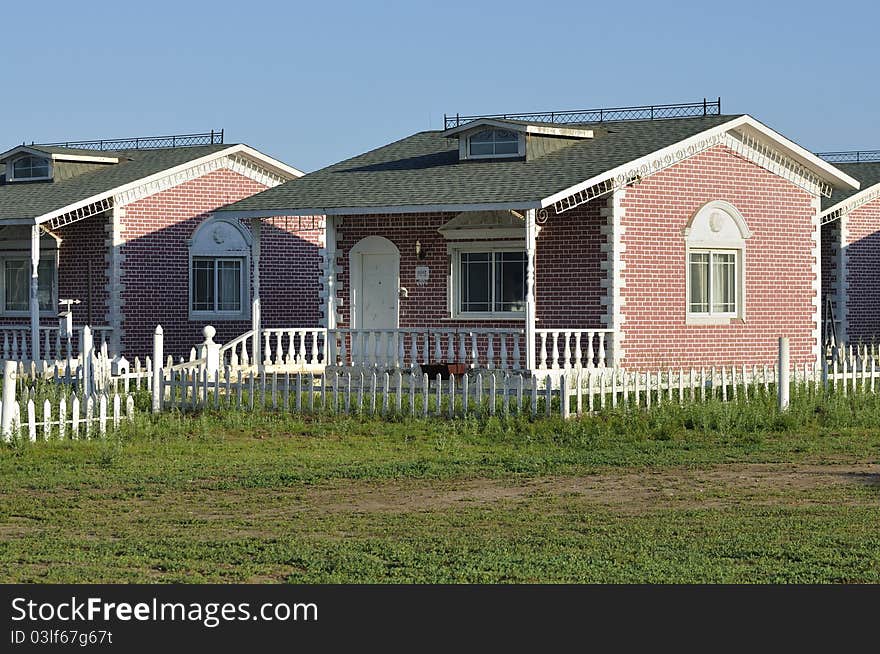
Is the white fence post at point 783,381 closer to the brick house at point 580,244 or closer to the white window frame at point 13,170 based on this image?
the brick house at point 580,244

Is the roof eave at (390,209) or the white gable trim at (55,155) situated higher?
the white gable trim at (55,155)

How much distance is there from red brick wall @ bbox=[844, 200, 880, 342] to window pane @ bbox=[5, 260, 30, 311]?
18.8 meters

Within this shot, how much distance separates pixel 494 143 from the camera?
27.7m

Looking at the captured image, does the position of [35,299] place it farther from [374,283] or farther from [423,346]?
[423,346]

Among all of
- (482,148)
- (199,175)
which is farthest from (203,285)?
(482,148)

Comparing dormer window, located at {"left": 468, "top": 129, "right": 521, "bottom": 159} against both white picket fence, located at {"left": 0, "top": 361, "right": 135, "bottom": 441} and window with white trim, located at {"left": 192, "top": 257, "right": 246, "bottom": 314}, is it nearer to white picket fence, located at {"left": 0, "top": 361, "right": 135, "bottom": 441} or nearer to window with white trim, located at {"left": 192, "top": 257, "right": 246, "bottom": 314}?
window with white trim, located at {"left": 192, "top": 257, "right": 246, "bottom": 314}

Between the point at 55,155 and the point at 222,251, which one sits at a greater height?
the point at 55,155

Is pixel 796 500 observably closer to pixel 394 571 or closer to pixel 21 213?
pixel 394 571

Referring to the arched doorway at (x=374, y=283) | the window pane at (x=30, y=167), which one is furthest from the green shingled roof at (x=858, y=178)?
the window pane at (x=30, y=167)

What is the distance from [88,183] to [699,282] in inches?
547

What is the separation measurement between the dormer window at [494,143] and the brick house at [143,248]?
6201mm

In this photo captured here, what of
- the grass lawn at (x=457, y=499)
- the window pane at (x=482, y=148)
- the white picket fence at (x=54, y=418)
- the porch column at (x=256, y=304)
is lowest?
the grass lawn at (x=457, y=499)

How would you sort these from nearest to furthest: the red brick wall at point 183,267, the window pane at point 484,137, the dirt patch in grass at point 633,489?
the dirt patch in grass at point 633,489
the window pane at point 484,137
the red brick wall at point 183,267

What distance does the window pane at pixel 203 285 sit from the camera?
33.7 meters
